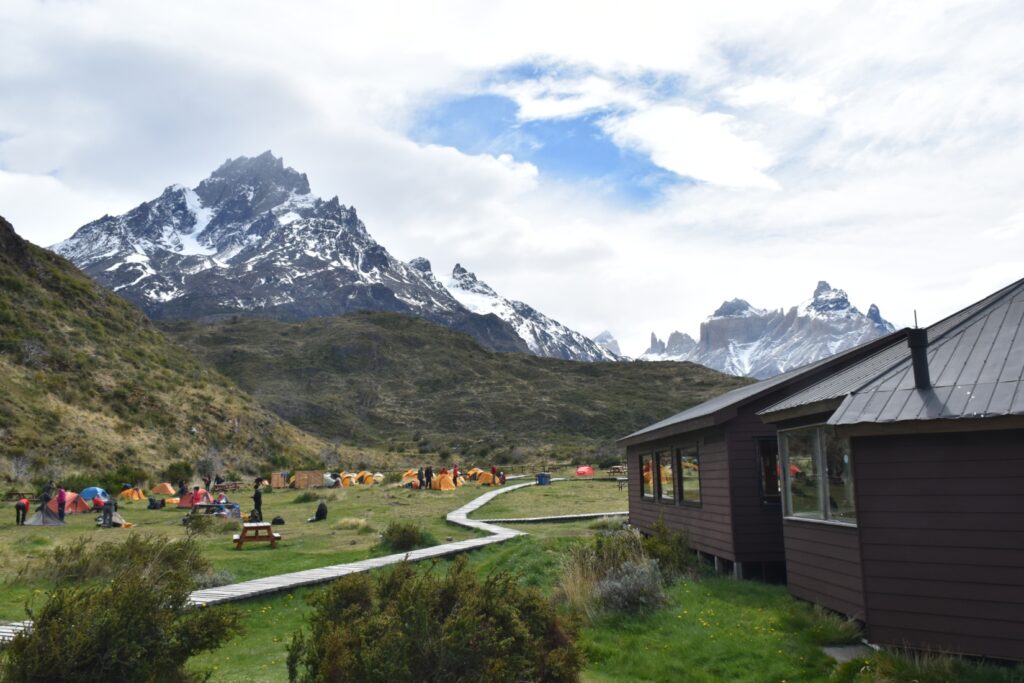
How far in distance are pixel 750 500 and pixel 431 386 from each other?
80.1 meters

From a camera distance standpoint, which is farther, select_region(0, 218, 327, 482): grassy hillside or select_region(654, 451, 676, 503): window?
select_region(0, 218, 327, 482): grassy hillside

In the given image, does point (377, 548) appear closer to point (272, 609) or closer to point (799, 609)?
point (272, 609)

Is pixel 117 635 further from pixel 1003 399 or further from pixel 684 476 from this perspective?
pixel 684 476

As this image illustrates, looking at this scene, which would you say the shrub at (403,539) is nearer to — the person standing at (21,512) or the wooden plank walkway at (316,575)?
the wooden plank walkway at (316,575)

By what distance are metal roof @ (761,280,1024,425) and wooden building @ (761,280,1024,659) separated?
2 cm

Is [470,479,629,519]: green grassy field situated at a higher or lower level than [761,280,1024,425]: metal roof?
lower

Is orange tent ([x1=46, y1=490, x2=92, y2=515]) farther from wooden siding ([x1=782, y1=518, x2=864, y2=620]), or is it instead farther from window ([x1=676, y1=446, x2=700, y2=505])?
wooden siding ([x1=782, y1=518, x2=864, y2=620])

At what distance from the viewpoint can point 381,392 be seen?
8825 cm

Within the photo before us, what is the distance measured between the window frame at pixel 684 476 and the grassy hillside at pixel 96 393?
91.8 feet

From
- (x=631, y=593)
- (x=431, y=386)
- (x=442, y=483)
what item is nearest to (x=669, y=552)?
(x=631, y=593)

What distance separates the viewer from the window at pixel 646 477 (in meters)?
19.0

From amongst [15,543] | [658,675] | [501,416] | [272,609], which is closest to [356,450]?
[501,416]

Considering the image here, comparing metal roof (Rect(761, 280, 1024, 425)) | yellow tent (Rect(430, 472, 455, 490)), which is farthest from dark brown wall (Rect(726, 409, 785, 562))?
yellow tent (Rect(430, 472, 455, 490))

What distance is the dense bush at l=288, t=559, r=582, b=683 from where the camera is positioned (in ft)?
19.2
